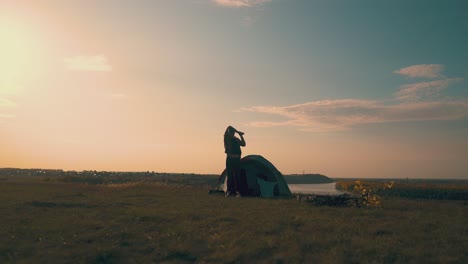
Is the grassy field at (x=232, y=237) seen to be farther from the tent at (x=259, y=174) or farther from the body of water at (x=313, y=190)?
the body of water at (x=313, y=190)

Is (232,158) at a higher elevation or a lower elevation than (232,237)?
higher

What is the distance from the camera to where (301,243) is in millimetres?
12305

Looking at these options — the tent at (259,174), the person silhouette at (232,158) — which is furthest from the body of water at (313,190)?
the person silhouette at (232,158)

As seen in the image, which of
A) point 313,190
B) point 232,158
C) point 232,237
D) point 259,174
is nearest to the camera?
point 232,237

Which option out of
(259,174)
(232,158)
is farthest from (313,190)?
(232,158)

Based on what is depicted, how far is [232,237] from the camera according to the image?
1345 centimetres

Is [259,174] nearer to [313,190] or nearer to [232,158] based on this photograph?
[232,158]

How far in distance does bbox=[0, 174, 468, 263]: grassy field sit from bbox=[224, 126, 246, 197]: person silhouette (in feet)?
38.8

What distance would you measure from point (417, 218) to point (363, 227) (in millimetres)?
4371

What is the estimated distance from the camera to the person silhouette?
104ft

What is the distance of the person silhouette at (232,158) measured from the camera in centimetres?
3166

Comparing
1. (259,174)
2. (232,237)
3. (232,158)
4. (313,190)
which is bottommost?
(313,190)

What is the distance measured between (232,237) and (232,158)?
18.6m

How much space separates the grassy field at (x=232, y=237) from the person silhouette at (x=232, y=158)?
11.8 m
